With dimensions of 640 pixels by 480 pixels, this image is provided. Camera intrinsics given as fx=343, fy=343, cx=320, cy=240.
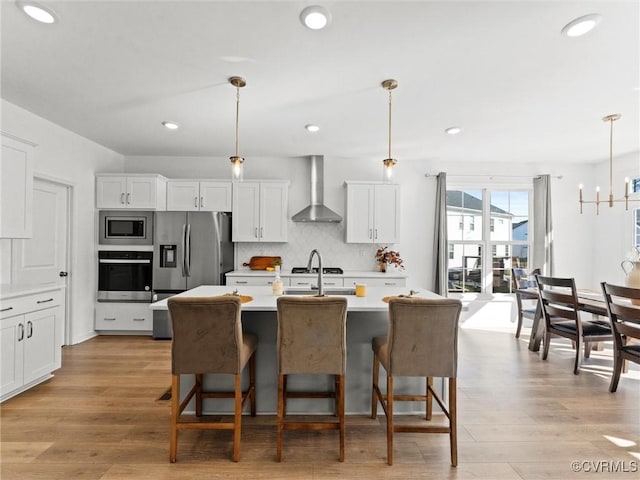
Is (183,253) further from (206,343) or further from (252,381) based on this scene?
(206,343)

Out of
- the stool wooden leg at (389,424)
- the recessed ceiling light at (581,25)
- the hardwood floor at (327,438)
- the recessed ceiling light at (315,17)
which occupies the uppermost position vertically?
the recessed ceiling light at (581,25)

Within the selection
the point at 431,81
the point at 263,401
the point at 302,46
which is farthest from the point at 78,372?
the point at 431,81

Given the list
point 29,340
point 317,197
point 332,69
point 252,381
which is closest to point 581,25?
point 332,69

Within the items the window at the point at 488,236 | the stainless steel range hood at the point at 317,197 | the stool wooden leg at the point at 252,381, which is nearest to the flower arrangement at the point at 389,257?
the stainless steel range hood at the point at 317,197

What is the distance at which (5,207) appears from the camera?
300 centimetres

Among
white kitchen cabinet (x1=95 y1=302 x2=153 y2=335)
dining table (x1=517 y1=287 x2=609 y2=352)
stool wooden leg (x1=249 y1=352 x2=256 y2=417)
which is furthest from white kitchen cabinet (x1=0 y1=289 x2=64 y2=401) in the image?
dining table (x1=517 y1=287 x2=609 y2=352)

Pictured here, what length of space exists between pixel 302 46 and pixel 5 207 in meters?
2.90

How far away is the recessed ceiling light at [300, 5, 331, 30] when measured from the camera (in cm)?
195

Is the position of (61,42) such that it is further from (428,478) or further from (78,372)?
(428,478)

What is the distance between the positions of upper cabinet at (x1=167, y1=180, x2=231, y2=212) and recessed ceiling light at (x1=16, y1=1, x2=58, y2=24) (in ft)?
9.90

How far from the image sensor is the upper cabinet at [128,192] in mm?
4789

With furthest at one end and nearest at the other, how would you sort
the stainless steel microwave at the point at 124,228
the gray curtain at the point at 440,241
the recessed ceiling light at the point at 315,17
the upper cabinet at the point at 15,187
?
the gray curtain at the point at 440,241
the stainless steel microwave at the point at 124,228
the upper cabinet at the point at 15,187
the recessed ceiling light at the point at 315,17

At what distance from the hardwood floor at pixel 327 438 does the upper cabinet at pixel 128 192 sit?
233cm

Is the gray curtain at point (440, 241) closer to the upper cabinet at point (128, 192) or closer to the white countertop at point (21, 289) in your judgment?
the upper cabinet at point (128, 192)
